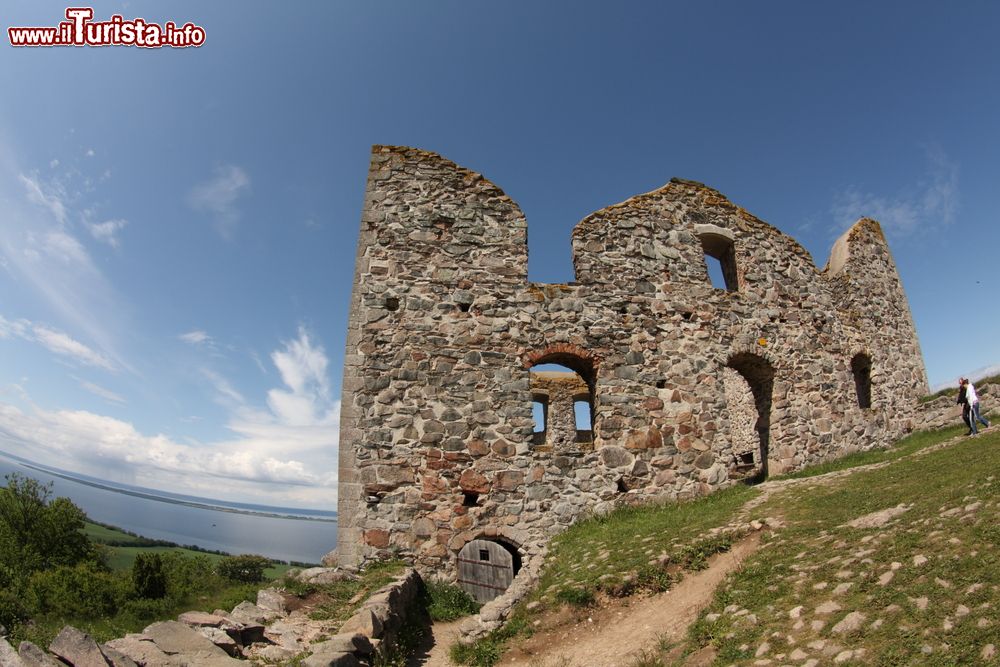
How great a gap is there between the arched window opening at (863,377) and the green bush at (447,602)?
11.9 metres

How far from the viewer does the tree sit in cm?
1894

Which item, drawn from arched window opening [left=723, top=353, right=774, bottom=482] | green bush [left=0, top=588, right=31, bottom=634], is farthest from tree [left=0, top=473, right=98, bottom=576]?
arched window opening [left=723, top=353, right=774, bottom=482]

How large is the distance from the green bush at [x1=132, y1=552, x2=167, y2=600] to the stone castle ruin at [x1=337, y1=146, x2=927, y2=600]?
14.8 ft

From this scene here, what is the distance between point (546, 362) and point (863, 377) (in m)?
10.1

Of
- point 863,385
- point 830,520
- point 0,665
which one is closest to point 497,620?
point 830,520

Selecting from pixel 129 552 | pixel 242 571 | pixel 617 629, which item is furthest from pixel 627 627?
pixel 129 552

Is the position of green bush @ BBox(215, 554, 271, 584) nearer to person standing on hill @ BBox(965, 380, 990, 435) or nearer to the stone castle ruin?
the stone castle ruin

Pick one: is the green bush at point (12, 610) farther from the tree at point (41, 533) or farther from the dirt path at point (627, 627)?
the tree at point (41, 533)

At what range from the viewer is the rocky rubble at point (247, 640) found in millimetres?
3610

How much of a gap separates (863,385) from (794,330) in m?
3.76

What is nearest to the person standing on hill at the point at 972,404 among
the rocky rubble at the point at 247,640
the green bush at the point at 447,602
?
the green bush at the point at 447,602

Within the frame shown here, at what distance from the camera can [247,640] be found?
5.26 m

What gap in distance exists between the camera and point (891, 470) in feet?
28.1

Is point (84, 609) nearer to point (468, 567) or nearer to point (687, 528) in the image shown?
point (468, 567)
